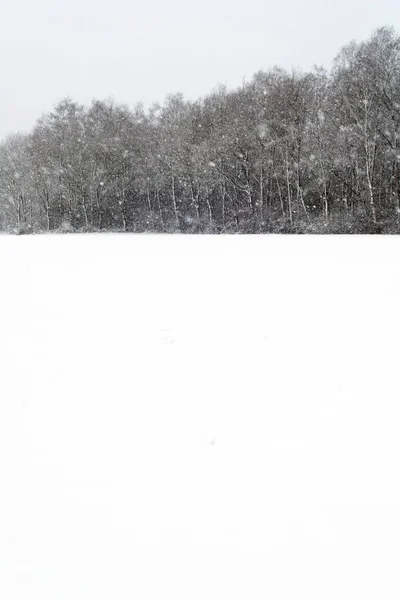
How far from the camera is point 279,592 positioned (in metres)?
3.02

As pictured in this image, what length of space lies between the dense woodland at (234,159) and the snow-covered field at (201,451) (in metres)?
Result: 27.5

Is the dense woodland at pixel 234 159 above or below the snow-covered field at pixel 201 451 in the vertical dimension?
above

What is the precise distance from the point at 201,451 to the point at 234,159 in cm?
4335

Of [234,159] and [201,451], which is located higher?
[234,159]

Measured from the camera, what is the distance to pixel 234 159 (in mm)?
44750

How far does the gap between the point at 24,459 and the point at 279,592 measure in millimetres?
2743

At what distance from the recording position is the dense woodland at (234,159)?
35406 mm

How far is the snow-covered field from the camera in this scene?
3.19 metres

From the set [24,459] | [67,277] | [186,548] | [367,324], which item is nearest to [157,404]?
[24,459]

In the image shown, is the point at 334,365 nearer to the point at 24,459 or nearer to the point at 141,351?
the point at 141,351

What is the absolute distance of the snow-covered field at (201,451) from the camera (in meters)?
3.19

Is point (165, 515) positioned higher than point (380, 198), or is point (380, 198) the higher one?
point (380, 198)

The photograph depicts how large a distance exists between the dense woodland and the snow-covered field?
27521 mm

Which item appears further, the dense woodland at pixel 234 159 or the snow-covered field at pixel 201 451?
the dense woodland at pixel 234 159
